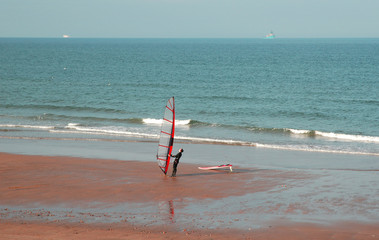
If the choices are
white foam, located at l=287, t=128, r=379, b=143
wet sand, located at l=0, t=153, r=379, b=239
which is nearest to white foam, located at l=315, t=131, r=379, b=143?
white foam, located at l=287, t=128, r=379, b=143

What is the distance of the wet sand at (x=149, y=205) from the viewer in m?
11.5

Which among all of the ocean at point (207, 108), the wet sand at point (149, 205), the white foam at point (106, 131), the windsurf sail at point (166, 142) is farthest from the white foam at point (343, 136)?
the windsurf sail at point (166, 142)

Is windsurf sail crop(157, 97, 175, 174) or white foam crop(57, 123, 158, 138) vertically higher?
windsurf sail crop(157, 97, 175, 174)

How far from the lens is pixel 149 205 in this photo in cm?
1382

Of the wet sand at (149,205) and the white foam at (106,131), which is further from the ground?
the wet sand at (149,205)

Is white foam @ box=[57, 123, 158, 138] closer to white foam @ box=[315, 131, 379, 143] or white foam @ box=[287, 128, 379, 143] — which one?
white foam @ box=[287, 128, 379, 143]

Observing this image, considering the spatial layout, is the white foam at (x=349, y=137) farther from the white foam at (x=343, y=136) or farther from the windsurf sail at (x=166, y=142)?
the windsurf sail at (x=166, y=142)

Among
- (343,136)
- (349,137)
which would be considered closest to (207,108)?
(343,136)

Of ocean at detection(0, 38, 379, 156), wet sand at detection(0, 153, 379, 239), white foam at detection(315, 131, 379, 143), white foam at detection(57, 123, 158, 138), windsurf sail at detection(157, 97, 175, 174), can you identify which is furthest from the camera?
white foam at detection(57, 123, 158, 138)

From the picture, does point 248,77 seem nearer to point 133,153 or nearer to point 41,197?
point 133,153

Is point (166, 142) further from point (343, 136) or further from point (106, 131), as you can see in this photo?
point (343, 136)

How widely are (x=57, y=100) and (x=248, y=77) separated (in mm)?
25855

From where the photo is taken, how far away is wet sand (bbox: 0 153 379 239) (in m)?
11.5

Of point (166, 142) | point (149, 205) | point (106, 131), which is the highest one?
point (166, 142)
